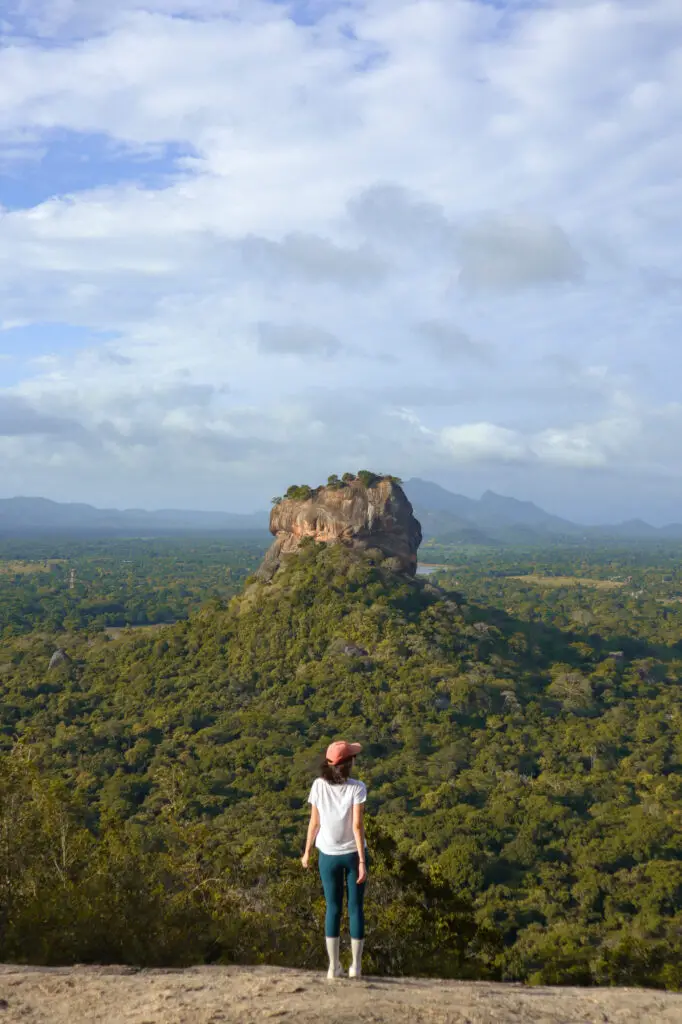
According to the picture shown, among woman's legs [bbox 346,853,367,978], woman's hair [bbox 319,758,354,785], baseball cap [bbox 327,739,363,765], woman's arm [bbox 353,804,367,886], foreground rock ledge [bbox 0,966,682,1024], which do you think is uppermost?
baseball cap [bbox 327,739,363,765]

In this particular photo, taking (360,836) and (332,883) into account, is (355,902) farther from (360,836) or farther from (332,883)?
(360,836)

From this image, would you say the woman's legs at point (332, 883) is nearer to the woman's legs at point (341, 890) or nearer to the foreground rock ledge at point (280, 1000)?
the woman's legs at point (341, 890)

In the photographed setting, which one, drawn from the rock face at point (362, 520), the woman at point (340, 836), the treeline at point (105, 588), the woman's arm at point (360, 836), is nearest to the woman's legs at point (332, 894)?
the woman at point (340, 836)

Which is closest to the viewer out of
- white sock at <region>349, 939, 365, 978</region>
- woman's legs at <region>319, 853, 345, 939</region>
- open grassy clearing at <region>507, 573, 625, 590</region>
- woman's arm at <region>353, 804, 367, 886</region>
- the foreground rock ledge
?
the foreground rock ledge

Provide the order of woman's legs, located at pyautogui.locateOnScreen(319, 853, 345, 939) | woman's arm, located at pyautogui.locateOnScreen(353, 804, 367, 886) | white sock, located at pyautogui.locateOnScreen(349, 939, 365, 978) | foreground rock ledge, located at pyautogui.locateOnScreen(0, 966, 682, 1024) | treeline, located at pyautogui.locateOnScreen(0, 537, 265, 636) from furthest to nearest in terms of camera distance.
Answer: treeline, located at pyautogui.locateOnScreen(0, 537, 265, 636) → white sock, located at pyautogui.locateOnScreen(349, 939, 365, 978) → woman's legs, located at pyautogui.locateOnScreen(319, 853, 345, 939) → woman's arm, located at pyautogui.locateOnScreen(353, 804, 367, 886) → foreground rock ledge, located at pyautogui.locateOnScreen(0, 966, 682, 1024)

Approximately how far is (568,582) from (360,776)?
12022 centimetres

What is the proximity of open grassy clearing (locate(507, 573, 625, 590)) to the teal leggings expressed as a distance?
136 m

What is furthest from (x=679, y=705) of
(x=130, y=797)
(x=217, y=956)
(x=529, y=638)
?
(x=217, y=956)

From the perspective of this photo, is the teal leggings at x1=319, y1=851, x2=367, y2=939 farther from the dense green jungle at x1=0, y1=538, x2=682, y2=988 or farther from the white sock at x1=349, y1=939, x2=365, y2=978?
the dense green jungle at x1=0, y1=538, x2=682, y2=988

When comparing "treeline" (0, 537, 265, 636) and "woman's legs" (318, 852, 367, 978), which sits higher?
"woman's legs" (318, 852, 367, 978)

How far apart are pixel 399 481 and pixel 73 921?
48.5 metres

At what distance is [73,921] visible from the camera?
10.4 m

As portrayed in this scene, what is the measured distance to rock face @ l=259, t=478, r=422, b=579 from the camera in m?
56.3

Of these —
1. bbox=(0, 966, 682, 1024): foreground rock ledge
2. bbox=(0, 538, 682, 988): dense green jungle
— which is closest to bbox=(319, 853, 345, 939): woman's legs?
bbox=(0, 966, 682, 1024): foreground rock ledge
